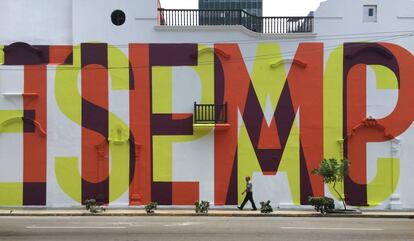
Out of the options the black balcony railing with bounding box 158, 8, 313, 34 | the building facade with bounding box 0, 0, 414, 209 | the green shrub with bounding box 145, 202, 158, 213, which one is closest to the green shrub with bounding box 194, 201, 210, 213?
the green shrub with bounding box 145, 202, 158, 213

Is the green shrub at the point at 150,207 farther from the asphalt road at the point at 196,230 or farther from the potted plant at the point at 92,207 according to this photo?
the asphalt road at the point at 196,230

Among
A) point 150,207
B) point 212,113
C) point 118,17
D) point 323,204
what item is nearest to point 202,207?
point 150,207

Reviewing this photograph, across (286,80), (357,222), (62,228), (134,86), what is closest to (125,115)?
(134,86)

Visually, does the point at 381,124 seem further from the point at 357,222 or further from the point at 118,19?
the point at 118,19

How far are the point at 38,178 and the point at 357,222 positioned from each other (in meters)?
12.8

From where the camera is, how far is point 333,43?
25.4 m

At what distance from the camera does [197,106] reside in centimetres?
2514

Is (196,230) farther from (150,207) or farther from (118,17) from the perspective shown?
(118,17)

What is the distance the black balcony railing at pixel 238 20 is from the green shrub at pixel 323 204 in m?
7.08

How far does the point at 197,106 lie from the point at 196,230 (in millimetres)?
9052

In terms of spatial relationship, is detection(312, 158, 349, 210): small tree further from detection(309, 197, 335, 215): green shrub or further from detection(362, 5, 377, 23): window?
detection(362, 5, 377, 23): window

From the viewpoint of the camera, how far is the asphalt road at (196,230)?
1536 cm

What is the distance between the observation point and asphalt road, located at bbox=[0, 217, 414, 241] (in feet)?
50.4

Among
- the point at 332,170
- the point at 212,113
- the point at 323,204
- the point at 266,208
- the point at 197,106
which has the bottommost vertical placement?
the point at 266,208
